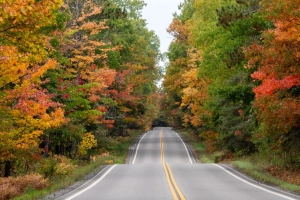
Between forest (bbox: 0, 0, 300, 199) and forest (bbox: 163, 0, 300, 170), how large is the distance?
0.18ft

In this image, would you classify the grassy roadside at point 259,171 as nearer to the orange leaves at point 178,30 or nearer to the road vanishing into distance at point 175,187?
the road vanishing into distance at point 175,187

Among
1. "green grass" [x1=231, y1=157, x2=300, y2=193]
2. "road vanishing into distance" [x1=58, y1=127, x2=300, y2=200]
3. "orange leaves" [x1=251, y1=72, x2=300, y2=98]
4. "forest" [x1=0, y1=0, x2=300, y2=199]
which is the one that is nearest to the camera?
"road vanishing into distance" [x1=58, y1=127, x2=300, y2=200]

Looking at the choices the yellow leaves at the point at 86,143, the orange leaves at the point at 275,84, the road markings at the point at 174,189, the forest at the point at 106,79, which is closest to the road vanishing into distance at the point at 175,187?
the road markings at the point at 174,189

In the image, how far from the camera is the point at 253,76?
18578 mm

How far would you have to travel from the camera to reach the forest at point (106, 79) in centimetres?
1463

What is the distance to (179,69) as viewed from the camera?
53656 millimetres

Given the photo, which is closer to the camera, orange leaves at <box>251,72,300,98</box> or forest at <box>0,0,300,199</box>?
forest at <box>0,0,300,199</box>

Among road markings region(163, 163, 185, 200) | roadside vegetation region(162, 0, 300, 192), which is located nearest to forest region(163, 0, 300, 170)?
roadside vegetation region(162, 0, 300, 192)

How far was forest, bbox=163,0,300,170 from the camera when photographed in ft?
54.2

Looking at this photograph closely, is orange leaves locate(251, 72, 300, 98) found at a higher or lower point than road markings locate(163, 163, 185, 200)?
higher

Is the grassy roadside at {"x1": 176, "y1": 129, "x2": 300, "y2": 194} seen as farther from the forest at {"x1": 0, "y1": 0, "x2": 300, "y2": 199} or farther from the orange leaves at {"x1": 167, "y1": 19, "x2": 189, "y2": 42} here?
the orange leaves at {"x1": 167, "y1": 19, "x2": 189, "y2": 42}

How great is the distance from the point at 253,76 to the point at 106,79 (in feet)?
51.9

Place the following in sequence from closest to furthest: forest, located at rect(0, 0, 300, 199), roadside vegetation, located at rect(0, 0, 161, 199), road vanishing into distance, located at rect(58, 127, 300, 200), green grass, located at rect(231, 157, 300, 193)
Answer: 1. roadside vegetation, located at rect(0, 0, 161, 199)
2. road vanishing into distance, located at rect(58, 127, 300, 200)
3. forest, located at rect(0, 0, 300, 199)
4. green grass, located at rect(231, 157, 300, 193)

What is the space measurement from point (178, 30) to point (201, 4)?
19.6 metres
